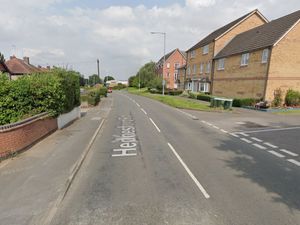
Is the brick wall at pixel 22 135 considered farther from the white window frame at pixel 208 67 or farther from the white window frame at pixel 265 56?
the white window frame at pixel 208 67

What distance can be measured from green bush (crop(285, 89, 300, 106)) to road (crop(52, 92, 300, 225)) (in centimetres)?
1314

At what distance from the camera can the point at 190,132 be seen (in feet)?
34.0

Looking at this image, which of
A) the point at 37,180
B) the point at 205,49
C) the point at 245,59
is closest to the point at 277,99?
the point at 245,59

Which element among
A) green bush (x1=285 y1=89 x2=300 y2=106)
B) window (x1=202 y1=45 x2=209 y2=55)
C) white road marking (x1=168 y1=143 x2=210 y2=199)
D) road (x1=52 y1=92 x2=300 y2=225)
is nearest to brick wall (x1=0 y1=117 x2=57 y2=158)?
road (x1=52 y1=92 x2=300 y2=225)

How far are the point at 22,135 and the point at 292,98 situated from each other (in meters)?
22.1

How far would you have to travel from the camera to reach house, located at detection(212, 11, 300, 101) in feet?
65.2

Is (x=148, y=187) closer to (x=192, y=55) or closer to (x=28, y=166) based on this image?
(x=28, y=166)

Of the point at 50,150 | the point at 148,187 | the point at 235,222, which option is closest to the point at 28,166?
the point at 50,150

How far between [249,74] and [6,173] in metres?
24.1

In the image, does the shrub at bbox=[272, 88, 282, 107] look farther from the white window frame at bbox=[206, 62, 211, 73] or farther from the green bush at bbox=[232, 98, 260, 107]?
the white window frame at bbox=[206, 62, 211, 73]

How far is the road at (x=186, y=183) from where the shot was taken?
12.0 feet

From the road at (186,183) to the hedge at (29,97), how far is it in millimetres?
3104

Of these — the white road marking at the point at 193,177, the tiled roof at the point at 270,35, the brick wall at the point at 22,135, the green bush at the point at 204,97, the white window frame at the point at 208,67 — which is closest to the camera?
the white road marking at the point at 193,177

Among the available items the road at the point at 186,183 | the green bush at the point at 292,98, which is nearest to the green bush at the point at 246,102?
the green bush at the point at 292,98
